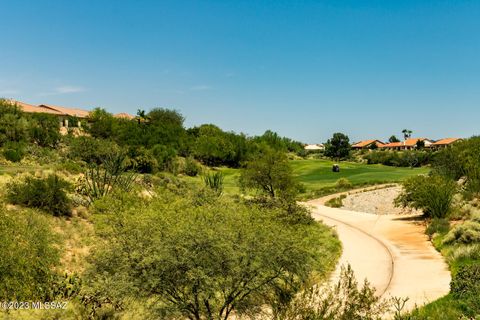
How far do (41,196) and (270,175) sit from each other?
20.6 metres

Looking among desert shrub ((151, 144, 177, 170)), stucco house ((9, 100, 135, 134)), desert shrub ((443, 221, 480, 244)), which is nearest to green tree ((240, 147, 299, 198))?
desert shrub ((443, 221, 480, 244))

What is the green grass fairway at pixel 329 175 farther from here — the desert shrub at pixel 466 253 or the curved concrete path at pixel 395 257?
the desert shrub at pixel 466 253

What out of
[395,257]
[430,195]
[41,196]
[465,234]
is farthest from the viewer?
[430,195]

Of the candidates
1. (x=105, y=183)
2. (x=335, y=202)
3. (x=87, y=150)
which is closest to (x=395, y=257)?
(x=105, y=183)

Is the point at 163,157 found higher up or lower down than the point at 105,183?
higher up

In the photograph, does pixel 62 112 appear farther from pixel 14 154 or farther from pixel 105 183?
pixel 105 183

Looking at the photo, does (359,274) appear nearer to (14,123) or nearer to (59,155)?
(59,155)

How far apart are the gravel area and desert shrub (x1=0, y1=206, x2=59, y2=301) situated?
3197 cm

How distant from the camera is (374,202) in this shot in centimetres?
4653

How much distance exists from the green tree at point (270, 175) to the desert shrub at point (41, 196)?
18533 mm

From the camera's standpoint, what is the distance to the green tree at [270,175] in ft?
126

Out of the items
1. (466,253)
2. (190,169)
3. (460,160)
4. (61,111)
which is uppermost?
(61,111)

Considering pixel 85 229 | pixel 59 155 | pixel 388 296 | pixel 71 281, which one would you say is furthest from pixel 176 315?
pixel 59 155

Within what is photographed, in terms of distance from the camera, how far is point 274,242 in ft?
38.6
